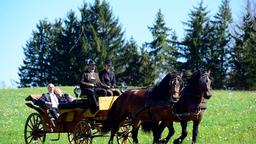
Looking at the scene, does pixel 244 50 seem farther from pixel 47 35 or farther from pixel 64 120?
pixel 64 120

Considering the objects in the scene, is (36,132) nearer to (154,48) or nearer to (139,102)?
(139,102)

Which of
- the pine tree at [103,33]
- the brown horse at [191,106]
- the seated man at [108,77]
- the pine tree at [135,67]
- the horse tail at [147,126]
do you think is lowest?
the horse tail at [147,126]

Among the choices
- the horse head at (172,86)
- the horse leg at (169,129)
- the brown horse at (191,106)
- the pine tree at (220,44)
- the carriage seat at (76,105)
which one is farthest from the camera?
the pine tree at (220,44)

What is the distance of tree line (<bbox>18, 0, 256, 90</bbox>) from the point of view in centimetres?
5603

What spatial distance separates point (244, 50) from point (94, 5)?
1914cm

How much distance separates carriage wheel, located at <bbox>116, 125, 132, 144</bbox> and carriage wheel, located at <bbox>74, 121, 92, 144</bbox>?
1.13 meters

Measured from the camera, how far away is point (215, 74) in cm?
5603

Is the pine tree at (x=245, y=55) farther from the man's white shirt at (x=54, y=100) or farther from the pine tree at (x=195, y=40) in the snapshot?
the man's white shirt at (x=54, y=100)

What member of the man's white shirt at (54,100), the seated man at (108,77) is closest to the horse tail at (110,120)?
the seated man at (108,77)

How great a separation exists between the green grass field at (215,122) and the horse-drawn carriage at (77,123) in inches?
24.9

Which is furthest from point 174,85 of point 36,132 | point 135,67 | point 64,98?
point 135,67

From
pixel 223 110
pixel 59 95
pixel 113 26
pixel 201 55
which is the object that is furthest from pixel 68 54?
pixel 59 95

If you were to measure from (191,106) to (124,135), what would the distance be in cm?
276

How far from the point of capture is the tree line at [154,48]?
184 feet
